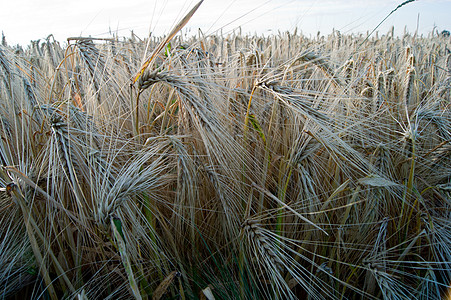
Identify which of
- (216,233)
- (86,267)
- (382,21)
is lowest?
(86,267)

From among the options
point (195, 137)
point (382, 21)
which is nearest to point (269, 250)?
point (195, 137)

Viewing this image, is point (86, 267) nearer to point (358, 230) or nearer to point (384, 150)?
point (358, 230)

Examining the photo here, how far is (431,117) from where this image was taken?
62.1 inches

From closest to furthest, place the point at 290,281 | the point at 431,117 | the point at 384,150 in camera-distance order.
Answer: the point at 290,281
the point at 384,150
the point at 431,117

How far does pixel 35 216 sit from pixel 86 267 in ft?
1.00

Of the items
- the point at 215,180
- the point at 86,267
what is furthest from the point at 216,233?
the point at 86,267

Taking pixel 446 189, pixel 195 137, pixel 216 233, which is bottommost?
pixel 216 233

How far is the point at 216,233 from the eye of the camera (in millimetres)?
1396

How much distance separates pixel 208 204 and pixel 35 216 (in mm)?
688

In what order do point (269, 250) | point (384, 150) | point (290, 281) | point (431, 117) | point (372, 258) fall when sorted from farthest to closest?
1. point (431, 117)
2. point (384, 150)
3. point (290, 281)
4. point (372, 258)
5. point (269, 250)

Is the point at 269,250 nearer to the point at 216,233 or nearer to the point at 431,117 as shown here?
the point at 216,233

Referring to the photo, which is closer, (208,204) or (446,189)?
(446,189)

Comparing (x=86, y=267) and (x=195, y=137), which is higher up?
(x=195, y=137)

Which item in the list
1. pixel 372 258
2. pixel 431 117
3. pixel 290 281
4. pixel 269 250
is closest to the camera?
pixel 269 250
